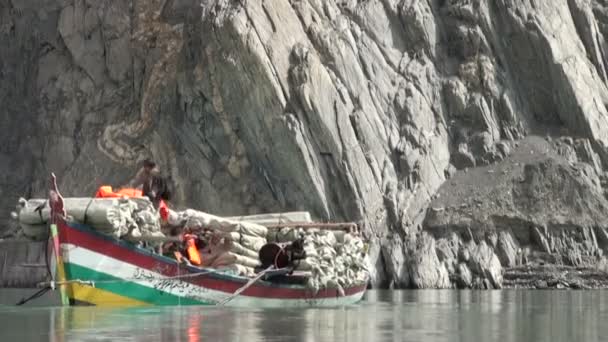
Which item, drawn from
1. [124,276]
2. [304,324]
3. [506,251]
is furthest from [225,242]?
[506,251]

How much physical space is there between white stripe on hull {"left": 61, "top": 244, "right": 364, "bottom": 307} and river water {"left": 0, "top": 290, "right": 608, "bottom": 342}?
971 mm

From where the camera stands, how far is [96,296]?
1501 inches

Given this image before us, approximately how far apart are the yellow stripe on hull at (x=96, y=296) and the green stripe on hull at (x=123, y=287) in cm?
13

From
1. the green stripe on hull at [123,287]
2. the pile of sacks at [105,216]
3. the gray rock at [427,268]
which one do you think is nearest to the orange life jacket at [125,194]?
the pile of sacks at [105,216]

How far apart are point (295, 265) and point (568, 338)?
16.8 metres

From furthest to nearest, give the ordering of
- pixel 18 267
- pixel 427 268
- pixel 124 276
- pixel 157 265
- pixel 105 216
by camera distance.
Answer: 1. pixel 18 267
2. pixel 427 268
3. pixel 157 265
4. pixel 124 276
5. pixel 105 216

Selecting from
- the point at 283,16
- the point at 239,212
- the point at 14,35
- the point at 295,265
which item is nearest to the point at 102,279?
the point at 295,265

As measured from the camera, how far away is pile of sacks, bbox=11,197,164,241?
37.6 meters

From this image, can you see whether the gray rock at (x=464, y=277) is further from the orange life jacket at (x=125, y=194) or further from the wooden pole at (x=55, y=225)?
the wooden pole at (x=55, y=225)

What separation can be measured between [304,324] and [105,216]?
8492mm

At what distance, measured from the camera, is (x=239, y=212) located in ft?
263

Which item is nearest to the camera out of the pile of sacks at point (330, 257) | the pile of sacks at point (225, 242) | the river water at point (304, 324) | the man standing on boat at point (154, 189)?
the river water at point (304, 324)

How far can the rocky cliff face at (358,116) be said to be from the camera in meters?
78.2

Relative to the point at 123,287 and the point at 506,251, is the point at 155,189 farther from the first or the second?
the point at 506,251
